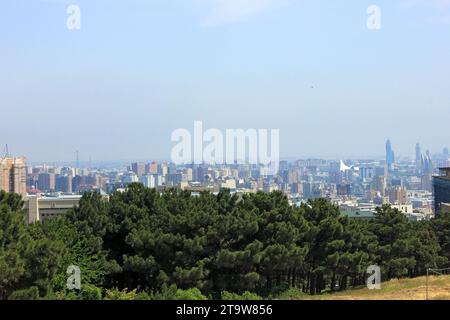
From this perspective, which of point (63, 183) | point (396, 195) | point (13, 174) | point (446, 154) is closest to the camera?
point (13, 174)

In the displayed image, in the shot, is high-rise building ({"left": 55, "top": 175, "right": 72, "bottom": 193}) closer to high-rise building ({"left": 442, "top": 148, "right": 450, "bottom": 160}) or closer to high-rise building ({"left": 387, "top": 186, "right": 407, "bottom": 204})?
high-rise building ({"left": 387, "top": 186, "right": 407, "bottom": 204})

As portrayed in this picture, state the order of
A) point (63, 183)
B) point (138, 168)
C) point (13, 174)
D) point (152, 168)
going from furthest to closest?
point (63, 183) → point (138, 168) → point (152, 168) → point (13, 174)

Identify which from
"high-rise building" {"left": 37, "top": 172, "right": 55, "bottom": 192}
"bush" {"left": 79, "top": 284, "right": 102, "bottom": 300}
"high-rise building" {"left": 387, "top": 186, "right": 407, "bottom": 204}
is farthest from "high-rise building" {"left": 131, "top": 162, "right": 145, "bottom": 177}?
"high-rise building" {"left": 387, "top": 186, "right": 407, "bottom": 204}

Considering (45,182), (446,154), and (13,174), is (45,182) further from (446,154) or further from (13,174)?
(446,154)

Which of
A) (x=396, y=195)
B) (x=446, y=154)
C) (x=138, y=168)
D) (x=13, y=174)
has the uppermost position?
(x=446, y=154)

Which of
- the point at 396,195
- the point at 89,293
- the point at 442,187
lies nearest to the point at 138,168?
the point at 442,187

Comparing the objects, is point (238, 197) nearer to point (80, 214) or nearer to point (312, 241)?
point (312, 241)

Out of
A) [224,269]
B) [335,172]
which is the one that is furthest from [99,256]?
[335,172]
